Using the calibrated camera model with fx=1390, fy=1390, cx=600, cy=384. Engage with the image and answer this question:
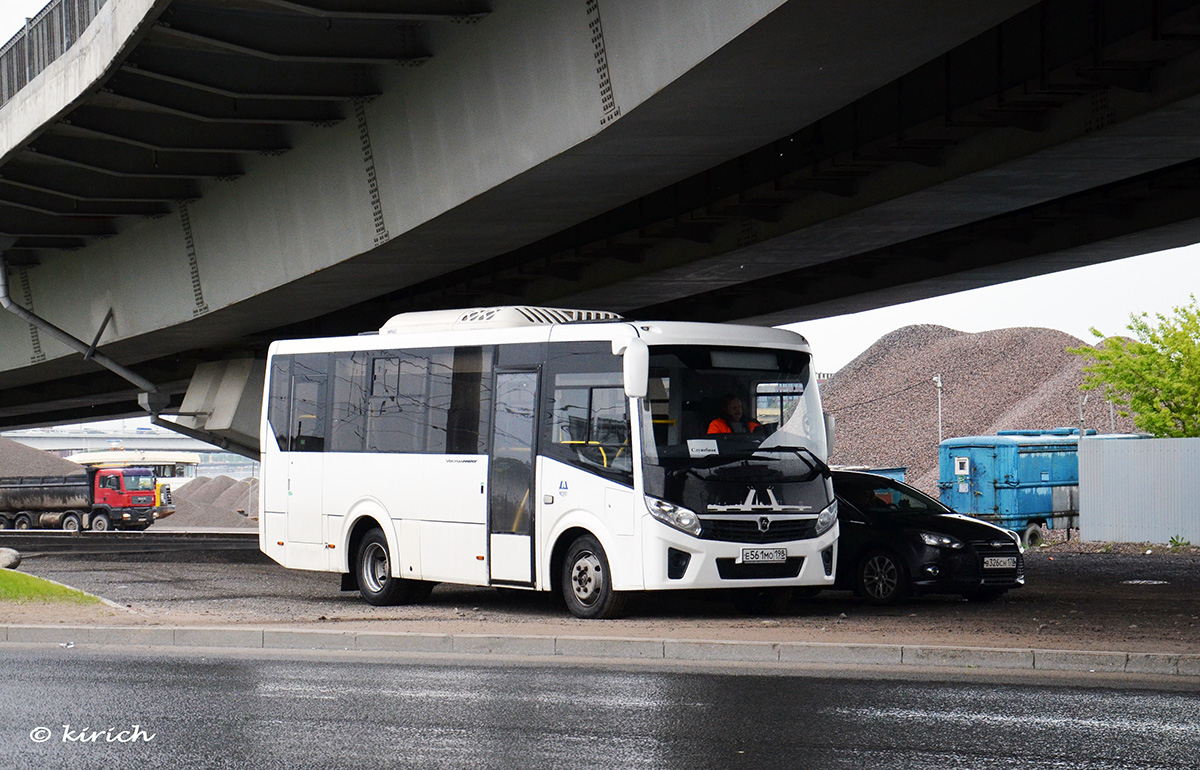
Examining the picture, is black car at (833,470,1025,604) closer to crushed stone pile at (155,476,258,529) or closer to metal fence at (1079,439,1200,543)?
metal fence at (1079,439,1200,543)

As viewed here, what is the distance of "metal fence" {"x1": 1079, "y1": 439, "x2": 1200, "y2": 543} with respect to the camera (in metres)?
26.9

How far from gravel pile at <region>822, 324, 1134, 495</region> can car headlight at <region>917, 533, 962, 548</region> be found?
6279 cm

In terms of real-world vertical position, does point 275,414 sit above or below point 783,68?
below

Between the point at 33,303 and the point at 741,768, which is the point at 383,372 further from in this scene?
the point at 33,303

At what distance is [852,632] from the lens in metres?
12.6

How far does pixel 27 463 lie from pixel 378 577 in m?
74.4

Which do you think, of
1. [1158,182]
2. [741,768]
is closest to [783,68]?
[741,768]

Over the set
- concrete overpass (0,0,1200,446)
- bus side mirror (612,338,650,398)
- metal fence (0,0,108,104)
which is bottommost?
bus side mirror (612,338,650,398)

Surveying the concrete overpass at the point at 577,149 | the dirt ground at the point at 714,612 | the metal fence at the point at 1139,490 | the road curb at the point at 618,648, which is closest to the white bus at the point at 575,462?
the dirt ground at the point at 714,612

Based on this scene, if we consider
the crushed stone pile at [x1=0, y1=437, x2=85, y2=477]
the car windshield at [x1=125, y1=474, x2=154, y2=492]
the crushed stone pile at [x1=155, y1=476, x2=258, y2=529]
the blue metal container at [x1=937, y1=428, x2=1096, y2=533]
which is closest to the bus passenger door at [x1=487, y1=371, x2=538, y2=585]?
the blue metal container at [x1=937, y1=428, x2=1096, y2=533]

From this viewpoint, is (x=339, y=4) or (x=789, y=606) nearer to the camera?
(x=339, y=4)

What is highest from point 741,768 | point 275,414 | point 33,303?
point 33,303

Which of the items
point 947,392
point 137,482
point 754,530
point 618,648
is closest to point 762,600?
point 754,530

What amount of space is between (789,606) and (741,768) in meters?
8.95
